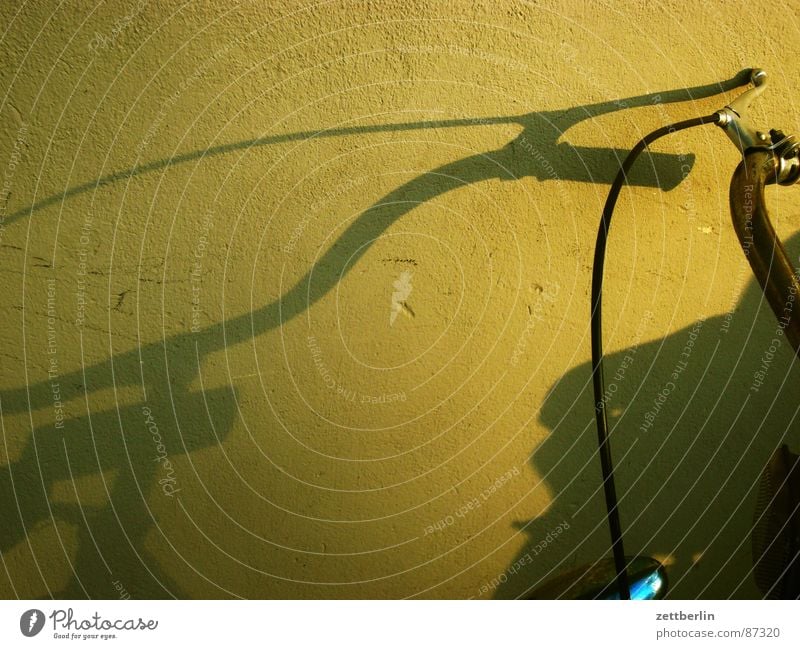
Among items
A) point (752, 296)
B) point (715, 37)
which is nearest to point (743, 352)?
point (752, 296)

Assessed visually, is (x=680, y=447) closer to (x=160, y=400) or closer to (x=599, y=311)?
(x=599, y=311)

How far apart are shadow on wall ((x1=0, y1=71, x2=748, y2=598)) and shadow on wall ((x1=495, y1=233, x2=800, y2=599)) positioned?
172mm

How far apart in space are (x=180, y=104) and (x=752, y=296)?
534mm

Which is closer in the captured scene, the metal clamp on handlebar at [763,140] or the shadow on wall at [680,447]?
the metal clamp on handlebar at [763,140]

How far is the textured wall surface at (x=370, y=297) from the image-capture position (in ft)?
1.76

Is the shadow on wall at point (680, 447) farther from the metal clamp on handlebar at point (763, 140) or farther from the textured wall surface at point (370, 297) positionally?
the metal clamp on handlebar at point (763, 140)

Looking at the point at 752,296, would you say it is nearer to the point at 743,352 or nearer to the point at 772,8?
the point at 743,352

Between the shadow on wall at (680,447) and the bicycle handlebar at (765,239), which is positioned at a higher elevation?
the bicycle handlebar at (765,239)

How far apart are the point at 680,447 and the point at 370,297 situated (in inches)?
13.0

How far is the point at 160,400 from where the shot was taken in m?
0.57

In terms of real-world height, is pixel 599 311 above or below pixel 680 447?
above
